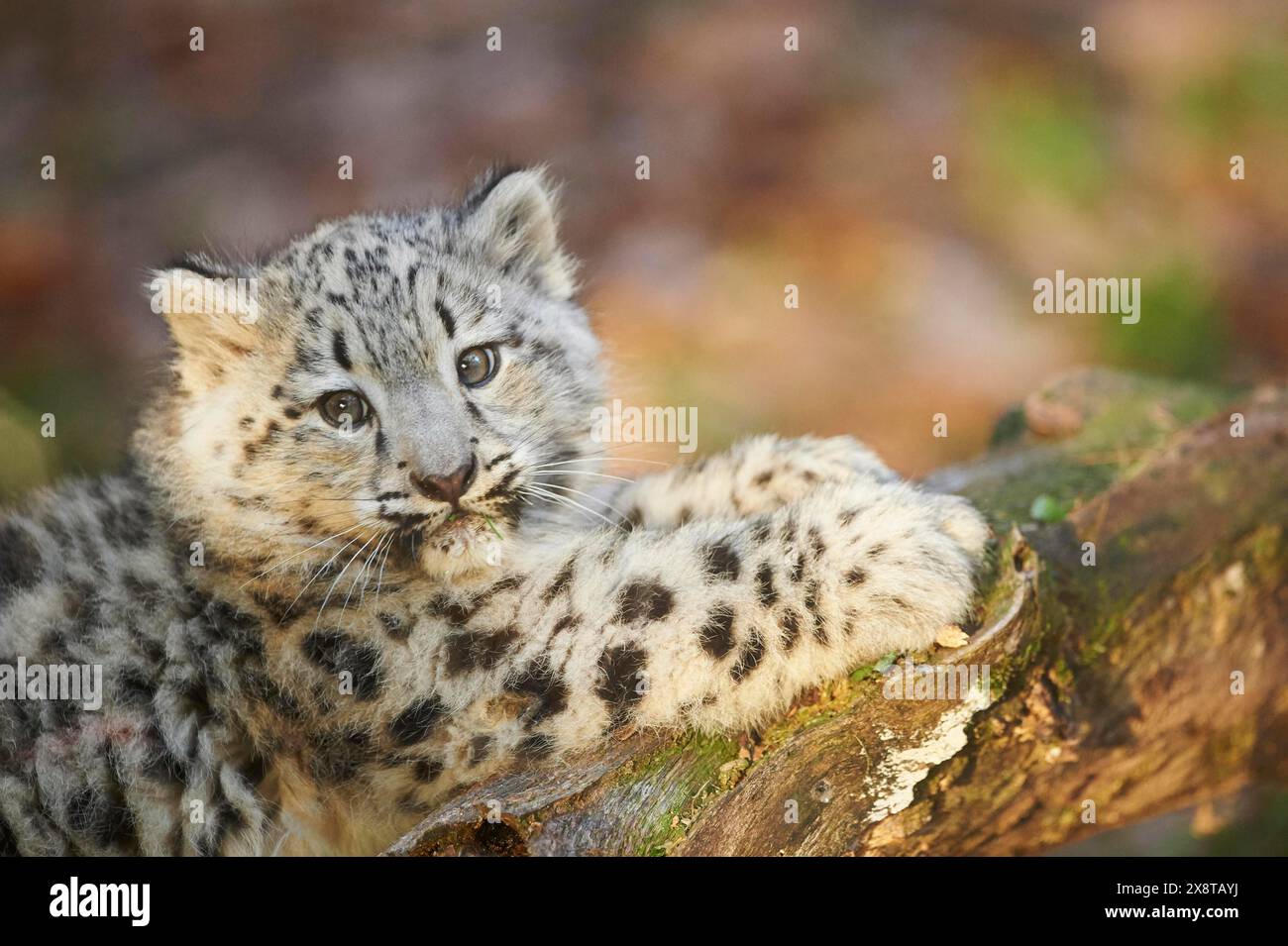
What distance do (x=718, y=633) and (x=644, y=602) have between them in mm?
217

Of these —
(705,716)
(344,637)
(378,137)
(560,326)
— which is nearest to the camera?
(705,716)

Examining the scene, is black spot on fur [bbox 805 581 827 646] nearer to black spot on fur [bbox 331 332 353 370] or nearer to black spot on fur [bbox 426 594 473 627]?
black spot on fur [bbox 426 594 473 627]

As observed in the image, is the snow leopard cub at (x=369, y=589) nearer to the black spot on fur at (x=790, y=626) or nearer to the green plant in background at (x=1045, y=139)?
the black spot on fur at (x=790, y=626)

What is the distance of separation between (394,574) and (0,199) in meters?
6.09

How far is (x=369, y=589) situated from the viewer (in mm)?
3414

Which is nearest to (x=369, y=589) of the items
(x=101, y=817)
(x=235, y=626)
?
(x=235, y=626)

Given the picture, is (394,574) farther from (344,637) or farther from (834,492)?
(834,492)

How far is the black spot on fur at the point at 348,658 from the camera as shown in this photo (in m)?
3.25

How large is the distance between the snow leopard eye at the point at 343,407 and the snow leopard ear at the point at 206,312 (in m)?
0.31

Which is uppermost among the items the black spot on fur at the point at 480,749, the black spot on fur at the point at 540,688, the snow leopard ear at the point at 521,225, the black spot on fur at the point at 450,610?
the snow leopard ear at the point at 521,225

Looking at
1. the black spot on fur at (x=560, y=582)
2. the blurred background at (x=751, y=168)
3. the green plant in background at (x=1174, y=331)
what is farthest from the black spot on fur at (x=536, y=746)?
the green plant in background at (x=1174, y=331)

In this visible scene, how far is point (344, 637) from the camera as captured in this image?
10.9ft
